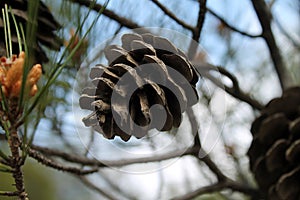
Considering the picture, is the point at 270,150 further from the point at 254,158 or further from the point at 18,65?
the point at 18,65

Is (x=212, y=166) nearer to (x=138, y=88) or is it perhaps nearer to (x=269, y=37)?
(x=269, y=37)

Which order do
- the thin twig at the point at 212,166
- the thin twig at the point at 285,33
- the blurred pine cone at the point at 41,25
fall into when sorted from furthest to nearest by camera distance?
the thin twig at the point at 285,33, the thin twig at the point at 212,166, the blurred pine cone at the point at 41,25

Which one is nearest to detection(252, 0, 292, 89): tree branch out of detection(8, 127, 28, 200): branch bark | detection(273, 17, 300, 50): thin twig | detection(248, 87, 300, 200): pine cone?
detection(248, 87, 300, 200): pine cone

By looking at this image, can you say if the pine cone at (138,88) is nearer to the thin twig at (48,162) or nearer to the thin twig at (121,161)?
the thin twig at (48,162)

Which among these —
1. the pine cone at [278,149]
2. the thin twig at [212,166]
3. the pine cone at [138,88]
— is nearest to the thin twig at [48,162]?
the pine cone at [138,88]

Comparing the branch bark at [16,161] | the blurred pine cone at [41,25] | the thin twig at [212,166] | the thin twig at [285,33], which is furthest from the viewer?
the thin twig at [285,33]

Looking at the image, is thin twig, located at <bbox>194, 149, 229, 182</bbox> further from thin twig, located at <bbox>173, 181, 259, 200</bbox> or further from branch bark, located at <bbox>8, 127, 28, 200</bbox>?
branch bark, located at <bbox>8, 127, 28, 200</bbox>

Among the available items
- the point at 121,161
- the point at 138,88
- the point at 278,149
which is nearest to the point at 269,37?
the point at 278,149
